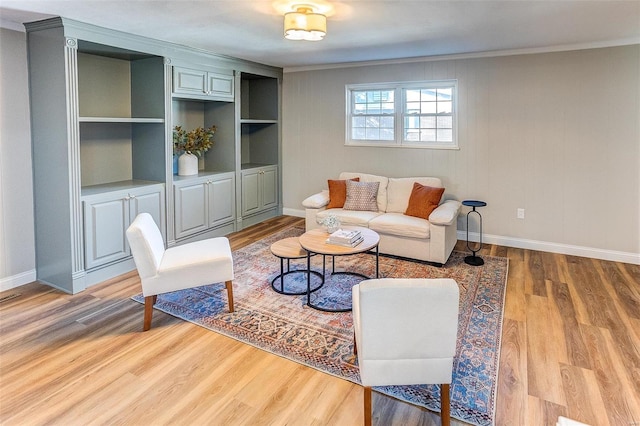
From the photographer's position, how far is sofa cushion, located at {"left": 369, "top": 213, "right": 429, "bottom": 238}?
4603 millimetres

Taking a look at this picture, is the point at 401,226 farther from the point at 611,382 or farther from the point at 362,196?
the point at 611,382

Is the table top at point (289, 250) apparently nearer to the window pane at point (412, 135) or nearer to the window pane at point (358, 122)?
the window pane at point (412, 135)

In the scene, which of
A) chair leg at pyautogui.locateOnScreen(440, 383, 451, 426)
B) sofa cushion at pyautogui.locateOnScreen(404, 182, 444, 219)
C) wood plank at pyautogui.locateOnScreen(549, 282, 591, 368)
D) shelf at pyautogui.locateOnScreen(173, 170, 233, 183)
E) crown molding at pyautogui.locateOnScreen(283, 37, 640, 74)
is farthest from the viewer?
shelf at pyautogui.locateOnScreen(173, 170, 233, 183)

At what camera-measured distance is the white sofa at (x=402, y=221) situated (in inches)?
179

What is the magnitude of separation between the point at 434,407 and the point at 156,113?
401 centimetres

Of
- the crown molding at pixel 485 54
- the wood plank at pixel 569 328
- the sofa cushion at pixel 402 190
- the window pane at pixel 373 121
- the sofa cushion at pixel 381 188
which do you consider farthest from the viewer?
the window pane at pixel 373 121

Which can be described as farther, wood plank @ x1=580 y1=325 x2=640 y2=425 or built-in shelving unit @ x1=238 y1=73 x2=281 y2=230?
built-in shelving unit @ x1=238 y1=73 x2=281 y2=230

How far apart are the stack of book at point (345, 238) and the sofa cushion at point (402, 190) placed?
1.64 meters

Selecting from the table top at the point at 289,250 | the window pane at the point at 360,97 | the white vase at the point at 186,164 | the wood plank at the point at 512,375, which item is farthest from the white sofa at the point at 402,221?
the white vase at the point at 186,164

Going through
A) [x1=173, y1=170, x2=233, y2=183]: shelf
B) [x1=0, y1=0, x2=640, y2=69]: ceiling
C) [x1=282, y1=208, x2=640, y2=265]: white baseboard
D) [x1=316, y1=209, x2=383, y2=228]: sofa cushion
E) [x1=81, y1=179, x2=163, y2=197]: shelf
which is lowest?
[x1=282, y1=208, x2=640, y2=265]: white baseboard

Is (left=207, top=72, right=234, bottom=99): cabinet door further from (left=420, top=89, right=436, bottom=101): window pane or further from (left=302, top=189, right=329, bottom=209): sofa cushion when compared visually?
(left=420, top=89, right=436, bottom=101): window pane

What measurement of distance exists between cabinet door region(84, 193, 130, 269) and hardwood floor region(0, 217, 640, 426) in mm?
425

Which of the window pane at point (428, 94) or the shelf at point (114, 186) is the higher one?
the window pane at point (428, 94)

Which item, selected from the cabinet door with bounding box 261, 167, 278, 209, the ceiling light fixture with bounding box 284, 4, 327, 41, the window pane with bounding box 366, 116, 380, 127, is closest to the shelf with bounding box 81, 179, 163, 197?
the cabinet door with bounding box 261, 167, 278, 209
